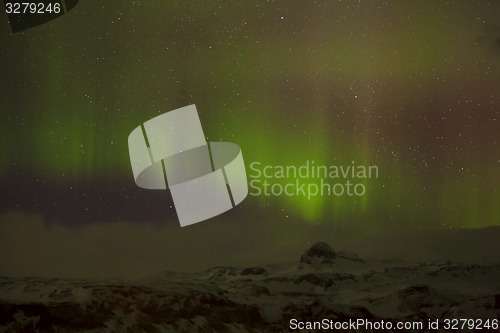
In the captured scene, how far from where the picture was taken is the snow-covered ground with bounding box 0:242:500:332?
295 cm

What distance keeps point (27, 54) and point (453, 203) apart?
2.45 m

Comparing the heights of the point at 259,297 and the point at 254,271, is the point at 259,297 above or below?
below

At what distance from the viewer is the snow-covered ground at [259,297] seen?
2.95 m

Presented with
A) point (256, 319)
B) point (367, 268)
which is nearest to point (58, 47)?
point (256, 319)

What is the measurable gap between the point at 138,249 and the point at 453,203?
171 cm

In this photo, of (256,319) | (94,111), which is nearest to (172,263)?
(256,319)

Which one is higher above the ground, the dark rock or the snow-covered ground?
the dark rock

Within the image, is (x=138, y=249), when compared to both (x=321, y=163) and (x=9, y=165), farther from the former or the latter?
(x=321, y=163)

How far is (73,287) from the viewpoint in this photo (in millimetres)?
3051

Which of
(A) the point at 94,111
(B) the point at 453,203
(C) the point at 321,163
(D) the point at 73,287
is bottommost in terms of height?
(D) the point at 73,287

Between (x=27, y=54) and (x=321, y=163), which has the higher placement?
(x=27, y=54)

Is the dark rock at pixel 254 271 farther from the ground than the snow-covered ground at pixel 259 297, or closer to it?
farther from the ground

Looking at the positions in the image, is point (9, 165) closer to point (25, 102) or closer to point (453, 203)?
point (25, 102)

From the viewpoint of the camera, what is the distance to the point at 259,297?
3008 millimetres
